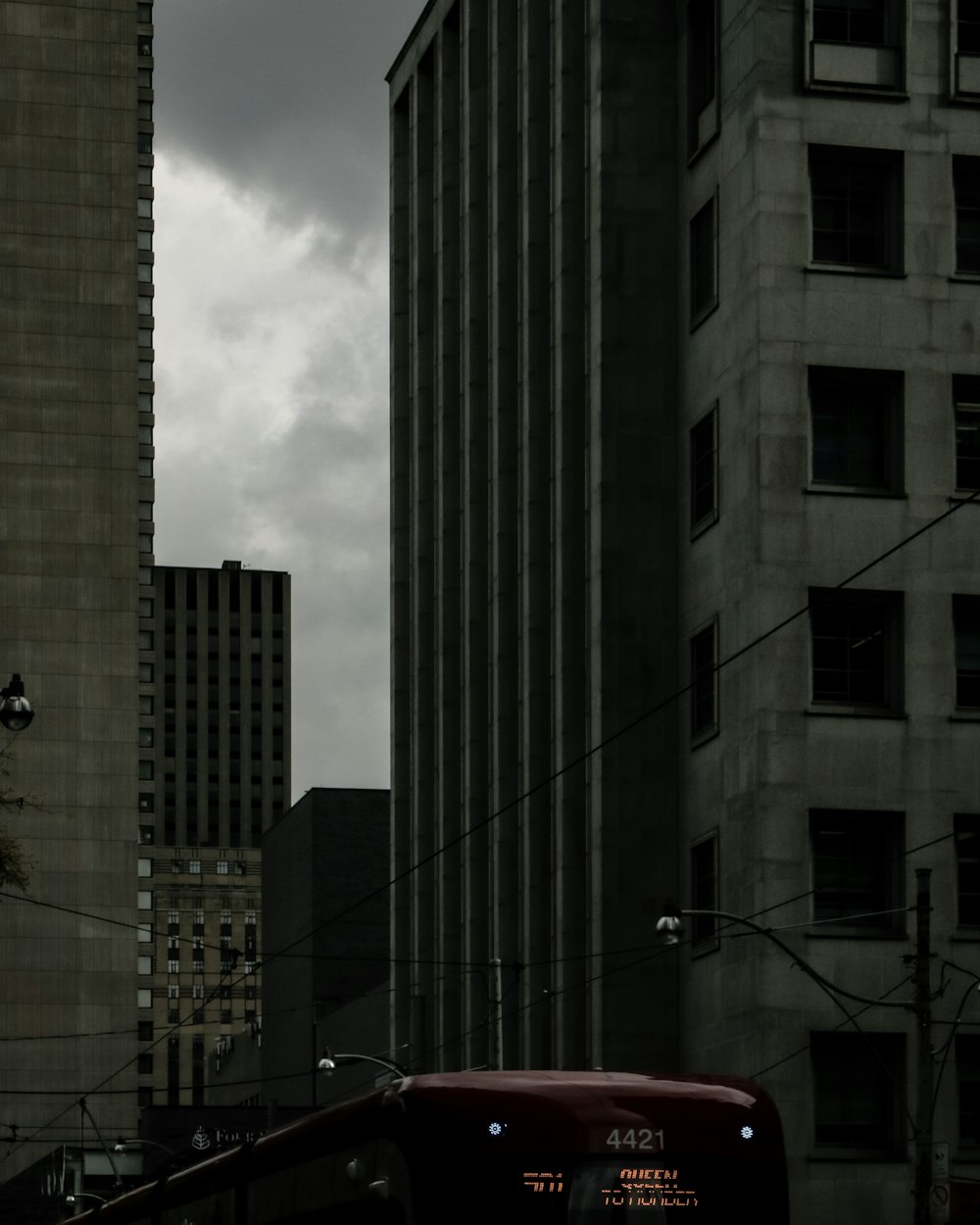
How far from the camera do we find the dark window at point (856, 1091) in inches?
1976

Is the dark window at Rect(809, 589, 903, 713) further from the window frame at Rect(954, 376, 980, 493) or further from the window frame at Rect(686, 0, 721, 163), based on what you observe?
the window frame at Rect(686, 0, 721, 163)

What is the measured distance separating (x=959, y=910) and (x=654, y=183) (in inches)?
784

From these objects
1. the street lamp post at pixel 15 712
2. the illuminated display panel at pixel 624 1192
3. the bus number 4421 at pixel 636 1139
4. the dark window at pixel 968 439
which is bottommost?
the illuminated display panel at pixel 624 1192

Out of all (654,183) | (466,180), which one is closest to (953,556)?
(654,183)

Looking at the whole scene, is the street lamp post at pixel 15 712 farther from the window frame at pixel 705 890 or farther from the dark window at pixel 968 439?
the dark window at pixel 968 439

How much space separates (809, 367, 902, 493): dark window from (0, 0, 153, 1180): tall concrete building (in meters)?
75.1

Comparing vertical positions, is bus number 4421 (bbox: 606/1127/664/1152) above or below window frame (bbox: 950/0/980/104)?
below

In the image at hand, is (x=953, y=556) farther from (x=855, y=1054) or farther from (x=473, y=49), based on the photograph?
(x=473, y=49)

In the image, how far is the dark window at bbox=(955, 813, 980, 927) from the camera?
51562 millimetres

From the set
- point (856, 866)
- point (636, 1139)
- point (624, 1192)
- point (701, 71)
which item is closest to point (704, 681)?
point (856, 866)

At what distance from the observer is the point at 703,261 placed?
59.0 metres

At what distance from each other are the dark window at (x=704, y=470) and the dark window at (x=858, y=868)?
801 cm

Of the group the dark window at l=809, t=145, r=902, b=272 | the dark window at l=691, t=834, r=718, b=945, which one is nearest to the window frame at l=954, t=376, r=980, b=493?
the dark window at l=809, t=145, r=902, b=272

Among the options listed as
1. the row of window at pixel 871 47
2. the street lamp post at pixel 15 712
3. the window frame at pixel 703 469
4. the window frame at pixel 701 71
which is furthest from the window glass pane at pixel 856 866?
the street lamp post at pixel 15 712
